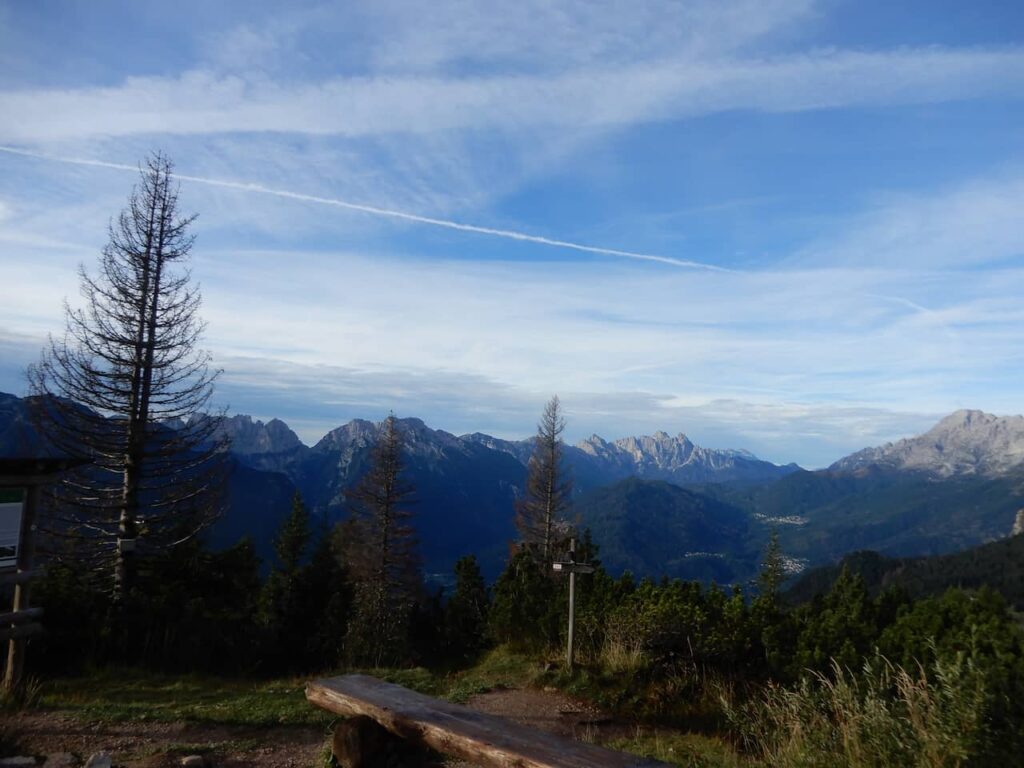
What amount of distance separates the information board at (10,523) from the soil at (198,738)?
5.78 feet

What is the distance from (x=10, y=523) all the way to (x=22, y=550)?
46 cm

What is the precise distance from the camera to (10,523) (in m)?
7.92

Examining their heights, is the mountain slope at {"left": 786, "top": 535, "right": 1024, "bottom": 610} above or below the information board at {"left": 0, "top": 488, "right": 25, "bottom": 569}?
below

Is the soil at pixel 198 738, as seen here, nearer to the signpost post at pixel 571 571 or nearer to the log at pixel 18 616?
the log at pixel 18 616

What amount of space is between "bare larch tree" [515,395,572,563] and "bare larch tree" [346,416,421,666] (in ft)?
27.6

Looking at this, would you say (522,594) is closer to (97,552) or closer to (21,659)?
(21,659)

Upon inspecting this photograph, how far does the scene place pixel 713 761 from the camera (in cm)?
612

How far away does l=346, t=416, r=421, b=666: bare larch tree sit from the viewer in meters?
31.7

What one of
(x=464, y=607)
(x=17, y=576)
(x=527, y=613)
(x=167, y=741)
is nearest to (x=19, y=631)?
(x=17, y=576)

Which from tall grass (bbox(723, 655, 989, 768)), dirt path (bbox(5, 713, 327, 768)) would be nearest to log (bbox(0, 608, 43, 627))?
dirt path (bbox(5, 713, 327, 768))

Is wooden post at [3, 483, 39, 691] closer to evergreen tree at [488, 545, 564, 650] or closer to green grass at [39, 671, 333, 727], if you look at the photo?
green grass at [39, 671, 333, 727]

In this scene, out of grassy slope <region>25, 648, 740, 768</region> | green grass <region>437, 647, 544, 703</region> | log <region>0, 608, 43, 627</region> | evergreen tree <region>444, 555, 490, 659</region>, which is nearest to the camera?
grassy slope <region>25, 648, 740, 768</region>

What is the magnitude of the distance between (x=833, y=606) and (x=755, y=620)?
1.08 meters

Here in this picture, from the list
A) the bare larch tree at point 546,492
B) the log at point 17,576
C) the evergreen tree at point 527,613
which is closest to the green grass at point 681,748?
the evergreen tree at point 527,613
